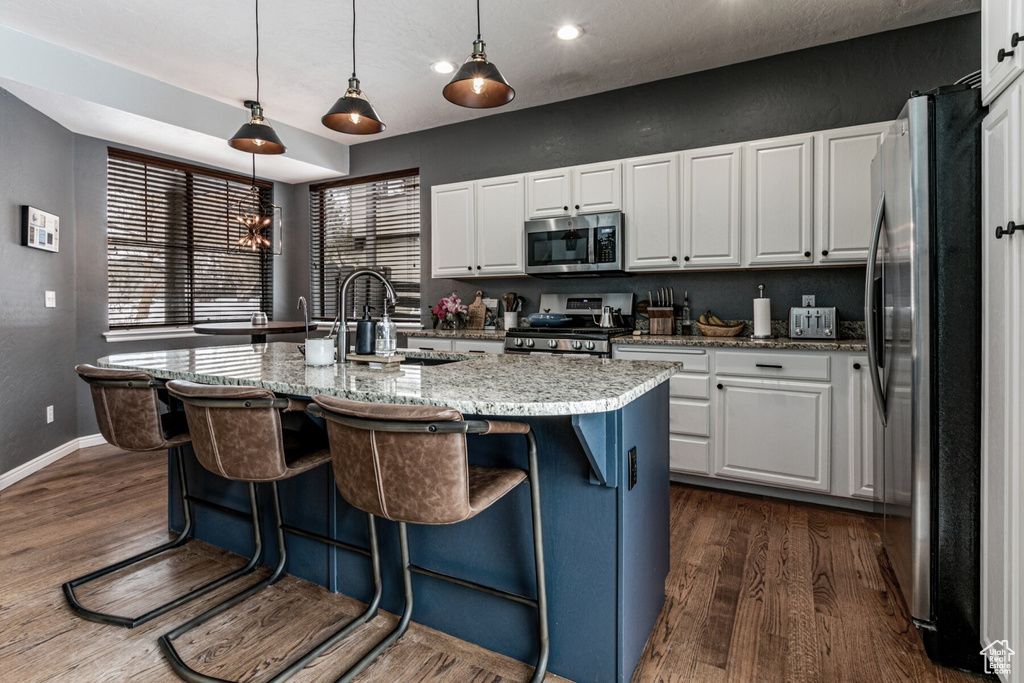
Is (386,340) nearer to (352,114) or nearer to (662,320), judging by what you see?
(352,114)

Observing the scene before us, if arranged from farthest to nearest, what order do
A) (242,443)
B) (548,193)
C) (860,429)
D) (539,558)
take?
(548,193)
(860,429)
(242,443)
(539,558)

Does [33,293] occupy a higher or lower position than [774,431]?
higher

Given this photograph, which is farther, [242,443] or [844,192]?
[844,192]

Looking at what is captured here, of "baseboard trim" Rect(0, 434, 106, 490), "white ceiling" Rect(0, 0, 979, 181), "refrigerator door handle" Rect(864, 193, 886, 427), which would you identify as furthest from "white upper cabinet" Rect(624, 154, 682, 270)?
"baseboard trim" Rect(0, 434, 106, 490)

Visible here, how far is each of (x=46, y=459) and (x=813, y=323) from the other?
201 inches

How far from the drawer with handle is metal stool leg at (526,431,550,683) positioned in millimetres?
1922

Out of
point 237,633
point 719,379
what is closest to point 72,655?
point 237,633

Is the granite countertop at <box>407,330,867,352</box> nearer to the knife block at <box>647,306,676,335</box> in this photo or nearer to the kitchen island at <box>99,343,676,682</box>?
the knife block at <box>647,306,676,335</box>

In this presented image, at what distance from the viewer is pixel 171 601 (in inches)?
76.3

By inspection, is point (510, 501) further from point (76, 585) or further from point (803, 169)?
point (803, 169)

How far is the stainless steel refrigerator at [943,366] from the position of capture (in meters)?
1.60

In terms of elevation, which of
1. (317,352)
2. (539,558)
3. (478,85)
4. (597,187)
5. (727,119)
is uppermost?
(727,119)

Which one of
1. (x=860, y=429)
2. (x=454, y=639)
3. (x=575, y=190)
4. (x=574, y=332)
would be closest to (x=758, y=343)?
(x=860, y=429)

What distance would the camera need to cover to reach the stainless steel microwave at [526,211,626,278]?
11.9ft
